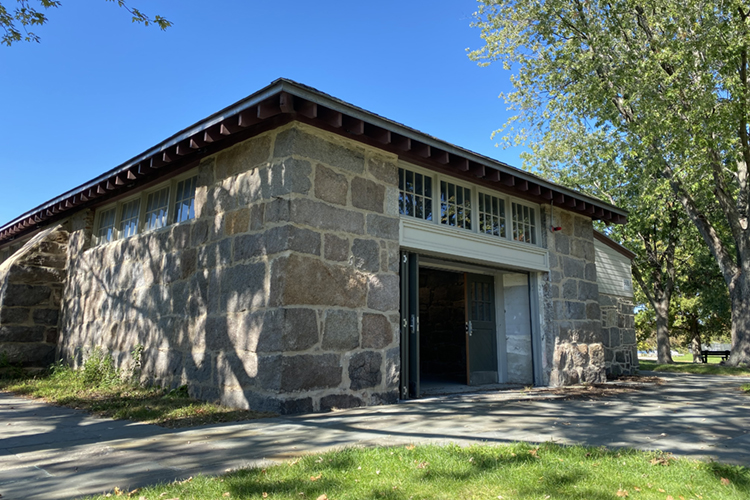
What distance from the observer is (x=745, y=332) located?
13.4 m

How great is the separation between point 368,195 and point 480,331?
4056mm

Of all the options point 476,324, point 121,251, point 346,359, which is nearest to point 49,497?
point 346,359

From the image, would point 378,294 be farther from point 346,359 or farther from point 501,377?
point 501,377

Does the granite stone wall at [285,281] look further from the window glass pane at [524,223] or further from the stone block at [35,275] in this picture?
the stone block at [35,275]

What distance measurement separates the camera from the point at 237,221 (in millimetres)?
6496

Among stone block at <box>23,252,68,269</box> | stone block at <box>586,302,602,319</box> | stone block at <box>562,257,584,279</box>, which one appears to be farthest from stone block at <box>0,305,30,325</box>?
stone block at <box>586,302,602,319</box>

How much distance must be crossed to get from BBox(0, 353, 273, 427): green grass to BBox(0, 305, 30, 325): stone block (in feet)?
3.09

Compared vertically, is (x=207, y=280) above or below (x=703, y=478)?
above

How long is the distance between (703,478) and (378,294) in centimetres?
410

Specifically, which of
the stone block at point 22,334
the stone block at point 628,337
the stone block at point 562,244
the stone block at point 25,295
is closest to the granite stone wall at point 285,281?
the stone block at point 22,334

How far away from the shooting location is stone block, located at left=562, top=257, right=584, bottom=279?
9.58 meters

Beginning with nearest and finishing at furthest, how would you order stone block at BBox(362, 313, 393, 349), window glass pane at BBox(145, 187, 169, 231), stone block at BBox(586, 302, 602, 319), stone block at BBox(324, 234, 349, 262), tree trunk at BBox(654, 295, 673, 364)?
stone block at BBox(324, 234, 349, 262) → stone block at BBox(362, 313, 393, 349) → window glass pane at BBox(145, 187, 169, 231) → stone block at BBox(586, 302, 602, 319) → tree trunk at BBox(654, 295, 673, 364)

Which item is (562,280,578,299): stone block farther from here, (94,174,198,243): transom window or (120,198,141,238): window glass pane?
(120,198,141,238): window glass pane

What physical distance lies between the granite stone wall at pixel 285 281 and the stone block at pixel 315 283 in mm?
13
